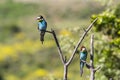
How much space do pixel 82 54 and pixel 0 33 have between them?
144 m

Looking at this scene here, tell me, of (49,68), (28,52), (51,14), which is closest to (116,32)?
(49,68)

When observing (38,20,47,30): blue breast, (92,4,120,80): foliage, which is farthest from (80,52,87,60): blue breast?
(92,4,120,80): foliage

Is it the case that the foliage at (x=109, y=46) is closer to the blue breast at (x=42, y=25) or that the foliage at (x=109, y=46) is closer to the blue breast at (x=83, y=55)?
the blue breast at (x=83, y=55)

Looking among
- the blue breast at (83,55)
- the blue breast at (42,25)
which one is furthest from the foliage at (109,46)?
the blue breast at (42,25)

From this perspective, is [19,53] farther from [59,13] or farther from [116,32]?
[116,32]

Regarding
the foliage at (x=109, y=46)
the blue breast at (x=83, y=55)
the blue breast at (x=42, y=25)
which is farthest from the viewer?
the foliage at (x=109, y=46)

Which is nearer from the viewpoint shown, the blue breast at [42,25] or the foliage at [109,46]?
the blue breast at [42,25]

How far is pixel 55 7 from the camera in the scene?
646ft

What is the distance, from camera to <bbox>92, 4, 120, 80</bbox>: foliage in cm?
1603

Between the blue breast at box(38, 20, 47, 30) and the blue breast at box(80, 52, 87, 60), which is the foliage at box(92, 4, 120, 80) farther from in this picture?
the blue breast at box(38, 20, 47, 30)

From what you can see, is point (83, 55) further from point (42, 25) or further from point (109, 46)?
point (109, 46)

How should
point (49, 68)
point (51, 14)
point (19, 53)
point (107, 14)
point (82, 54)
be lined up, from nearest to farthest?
point (82, 54) → point (107, 14) → point (49, 68) → point (19, 53) → point (51, 14)

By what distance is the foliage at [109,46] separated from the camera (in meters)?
16.0

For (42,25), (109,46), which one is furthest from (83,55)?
(109,46)
